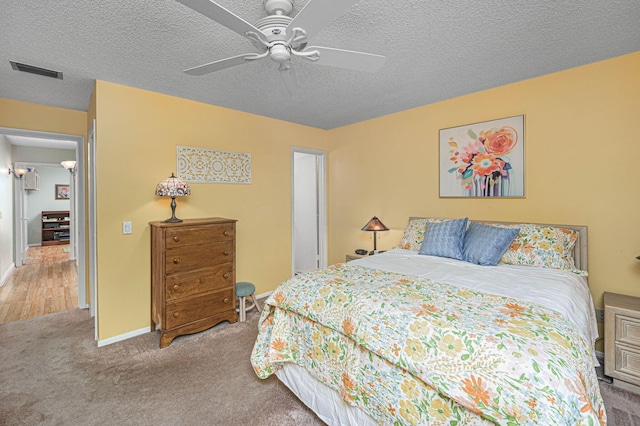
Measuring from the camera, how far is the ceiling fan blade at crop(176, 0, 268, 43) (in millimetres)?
1179

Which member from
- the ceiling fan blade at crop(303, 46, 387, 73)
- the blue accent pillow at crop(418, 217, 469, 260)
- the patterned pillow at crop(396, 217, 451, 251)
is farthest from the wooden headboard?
the ceiling fan blade at crop(303, 46, 387, 73)

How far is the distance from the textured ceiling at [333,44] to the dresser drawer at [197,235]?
1384mm

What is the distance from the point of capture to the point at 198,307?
283cm

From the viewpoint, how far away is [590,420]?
92 cm

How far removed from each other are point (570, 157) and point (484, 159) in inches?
26.8

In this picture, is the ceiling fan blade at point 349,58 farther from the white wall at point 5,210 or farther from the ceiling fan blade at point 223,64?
the white wall at point 5,210

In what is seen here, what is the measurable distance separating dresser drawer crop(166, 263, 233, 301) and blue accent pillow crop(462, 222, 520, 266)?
2.33 m

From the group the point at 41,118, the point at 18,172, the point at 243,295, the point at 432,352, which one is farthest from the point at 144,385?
the point at 18,172

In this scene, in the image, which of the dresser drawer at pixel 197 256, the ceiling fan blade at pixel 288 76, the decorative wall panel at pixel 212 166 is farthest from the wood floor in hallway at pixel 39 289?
the ceiling fan blade at pixel 288 76

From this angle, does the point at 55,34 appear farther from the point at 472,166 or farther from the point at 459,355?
the point at 472,166

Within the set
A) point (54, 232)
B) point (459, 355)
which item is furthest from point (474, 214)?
point (54, 232)

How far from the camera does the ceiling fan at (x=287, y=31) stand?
122cm

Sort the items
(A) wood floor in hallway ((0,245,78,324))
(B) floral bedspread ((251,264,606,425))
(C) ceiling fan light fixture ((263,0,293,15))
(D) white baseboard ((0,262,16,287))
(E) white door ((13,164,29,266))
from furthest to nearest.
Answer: (E) white door ((13,164,29,266)) → (D) white baseboard ((0,262,16,287)) → (A) wood floor in hallway ((0,245,78,324)) → (C) ceiling fan light fixture ((263,0,293,15)) → (B) floral bedspread ((251,264,606,425))

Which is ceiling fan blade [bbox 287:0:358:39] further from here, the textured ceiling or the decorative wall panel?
the decorative wall panel
